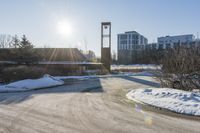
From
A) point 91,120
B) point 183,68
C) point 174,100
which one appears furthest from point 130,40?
point 91,120

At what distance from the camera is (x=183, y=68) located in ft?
46.7

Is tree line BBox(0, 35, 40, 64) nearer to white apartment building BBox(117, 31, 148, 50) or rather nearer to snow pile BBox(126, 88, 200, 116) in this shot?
snow pile BBox(126, 88, 200, 116)

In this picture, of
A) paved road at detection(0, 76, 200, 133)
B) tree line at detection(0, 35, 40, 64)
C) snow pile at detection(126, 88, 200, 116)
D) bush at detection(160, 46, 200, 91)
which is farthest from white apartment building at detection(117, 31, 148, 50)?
paved road at detection(0, 76, 200, 133)

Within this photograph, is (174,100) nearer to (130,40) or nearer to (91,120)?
(91,120)

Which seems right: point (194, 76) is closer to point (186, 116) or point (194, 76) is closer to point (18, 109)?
point (186, 116)

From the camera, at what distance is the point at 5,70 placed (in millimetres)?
23281

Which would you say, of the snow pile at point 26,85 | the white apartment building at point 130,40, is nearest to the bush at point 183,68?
the snow pile at point 26,85

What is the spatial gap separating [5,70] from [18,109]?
14.6 metres

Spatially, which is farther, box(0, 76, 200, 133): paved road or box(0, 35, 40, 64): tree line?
box(0, 35, 40, 64): tree line

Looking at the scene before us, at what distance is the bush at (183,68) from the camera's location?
13891mm

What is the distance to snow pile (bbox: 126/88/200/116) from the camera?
937 centimetres

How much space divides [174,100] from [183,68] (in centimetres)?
399

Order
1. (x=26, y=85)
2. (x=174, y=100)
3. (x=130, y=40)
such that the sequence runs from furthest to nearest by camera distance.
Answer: (x=130, y=40) → (x=26, y=85) → (x=174, y=100)

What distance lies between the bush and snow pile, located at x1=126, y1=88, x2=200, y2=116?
2.57 metres
